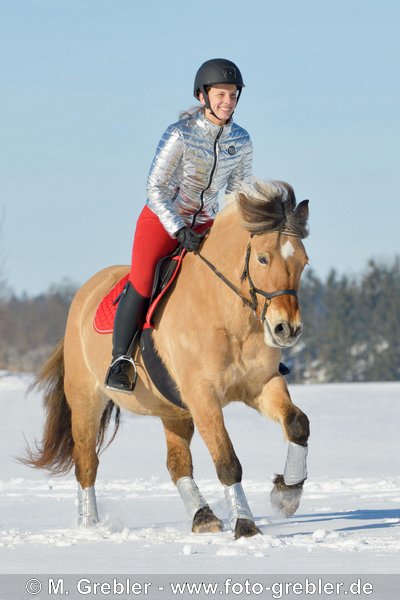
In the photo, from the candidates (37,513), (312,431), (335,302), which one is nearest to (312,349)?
(335,302)

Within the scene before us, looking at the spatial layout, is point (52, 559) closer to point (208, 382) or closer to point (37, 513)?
point (208, 382)

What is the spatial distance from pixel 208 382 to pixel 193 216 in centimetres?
125

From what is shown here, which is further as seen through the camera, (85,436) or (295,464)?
(85,436)

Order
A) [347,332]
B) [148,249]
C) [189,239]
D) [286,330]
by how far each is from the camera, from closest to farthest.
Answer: [286,330]
[189,239]
[148,249]
[347,332]

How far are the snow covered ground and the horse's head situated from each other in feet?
3.67

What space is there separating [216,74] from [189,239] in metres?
0.98

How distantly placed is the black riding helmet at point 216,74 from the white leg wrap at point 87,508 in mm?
2804

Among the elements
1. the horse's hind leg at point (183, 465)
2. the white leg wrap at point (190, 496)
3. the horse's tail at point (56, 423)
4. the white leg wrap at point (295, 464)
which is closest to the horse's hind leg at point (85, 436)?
the horse's tail at point (56, 423)

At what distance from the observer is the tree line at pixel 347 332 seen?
2345 inches

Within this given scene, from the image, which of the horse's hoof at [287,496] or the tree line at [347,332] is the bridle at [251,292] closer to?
the horse's hoof at [287,496]

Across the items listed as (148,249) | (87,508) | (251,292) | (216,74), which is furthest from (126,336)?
(216,74)

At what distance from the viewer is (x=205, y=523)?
20.9ft

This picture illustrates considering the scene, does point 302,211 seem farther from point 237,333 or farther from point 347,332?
point 347,332

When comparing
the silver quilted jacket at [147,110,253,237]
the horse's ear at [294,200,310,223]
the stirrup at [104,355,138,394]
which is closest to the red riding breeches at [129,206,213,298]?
the silver quilted jacket at [147,110,253,237]
